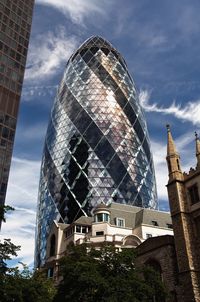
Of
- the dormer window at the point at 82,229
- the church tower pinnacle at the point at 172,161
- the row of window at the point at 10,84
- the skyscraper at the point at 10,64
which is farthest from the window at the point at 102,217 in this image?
the row of window at the point at 10,84

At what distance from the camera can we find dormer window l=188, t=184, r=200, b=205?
35.5 m

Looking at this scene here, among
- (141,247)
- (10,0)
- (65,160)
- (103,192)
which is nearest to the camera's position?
(141,247)

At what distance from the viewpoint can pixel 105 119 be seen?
83625 millimetres

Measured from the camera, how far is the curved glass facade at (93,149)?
245 feet

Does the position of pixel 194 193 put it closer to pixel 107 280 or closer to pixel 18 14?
pixel 107 280

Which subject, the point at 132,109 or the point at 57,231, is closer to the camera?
the point at 57,231

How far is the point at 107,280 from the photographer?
2380 centimetres

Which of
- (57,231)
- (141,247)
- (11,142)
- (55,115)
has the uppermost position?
(55,115)

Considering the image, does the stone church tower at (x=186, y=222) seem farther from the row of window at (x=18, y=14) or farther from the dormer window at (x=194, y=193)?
the row of window at (x=18, y=14)

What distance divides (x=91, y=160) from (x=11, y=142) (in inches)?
885

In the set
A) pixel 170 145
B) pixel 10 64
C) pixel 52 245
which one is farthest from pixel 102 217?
pixel 10 64

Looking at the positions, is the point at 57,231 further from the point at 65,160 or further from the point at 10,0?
the point at 10,0

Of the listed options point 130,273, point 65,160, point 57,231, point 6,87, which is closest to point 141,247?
point 130,273

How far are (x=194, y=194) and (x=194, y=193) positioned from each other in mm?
105
